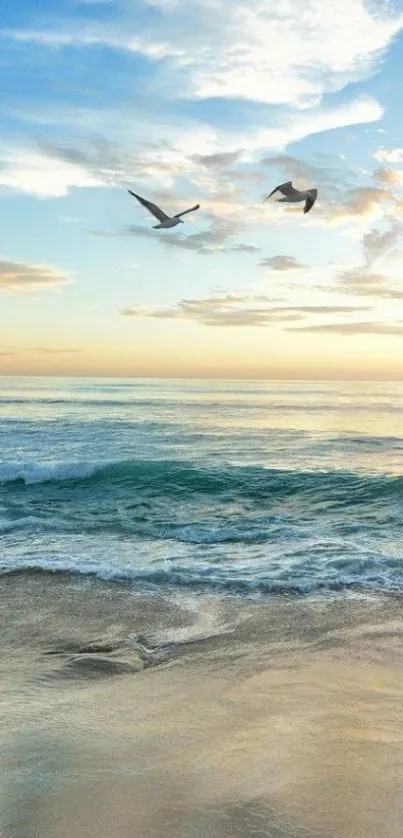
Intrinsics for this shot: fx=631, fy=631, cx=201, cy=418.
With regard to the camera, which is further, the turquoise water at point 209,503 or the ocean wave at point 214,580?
the turquoise water at point 209,503

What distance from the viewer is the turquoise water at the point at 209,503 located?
8.86 m

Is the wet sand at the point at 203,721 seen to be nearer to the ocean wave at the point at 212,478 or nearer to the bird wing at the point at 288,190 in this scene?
the bird wing at the point at 288,190

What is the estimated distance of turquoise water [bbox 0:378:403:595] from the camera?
29.1 ft

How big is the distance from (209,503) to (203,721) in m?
10.7

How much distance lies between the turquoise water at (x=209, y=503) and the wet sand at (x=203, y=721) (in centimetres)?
158

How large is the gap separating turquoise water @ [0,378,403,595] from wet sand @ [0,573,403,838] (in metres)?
1.58

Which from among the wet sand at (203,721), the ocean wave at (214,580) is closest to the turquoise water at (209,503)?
the ocean wave at (214,580)

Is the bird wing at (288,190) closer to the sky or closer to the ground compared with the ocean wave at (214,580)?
closer to the sky

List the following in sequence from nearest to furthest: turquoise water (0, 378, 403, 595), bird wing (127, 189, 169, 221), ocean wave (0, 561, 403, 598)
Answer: bird wing (127, 189, 169, 221) < ocean wave (0, 561, 403, 598) < turquoise water (0, 378, 403, 595)

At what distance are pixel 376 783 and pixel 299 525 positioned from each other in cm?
886

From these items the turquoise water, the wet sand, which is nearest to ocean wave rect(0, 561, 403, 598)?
the turquoise water

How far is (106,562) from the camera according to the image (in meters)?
9.29

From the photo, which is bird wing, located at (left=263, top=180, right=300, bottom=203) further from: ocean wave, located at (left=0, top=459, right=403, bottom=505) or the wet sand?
ocean wave, located at (left=0, top=459, right=403, bottom=505)

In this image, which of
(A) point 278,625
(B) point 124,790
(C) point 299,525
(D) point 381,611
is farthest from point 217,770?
(C) point 299,525
